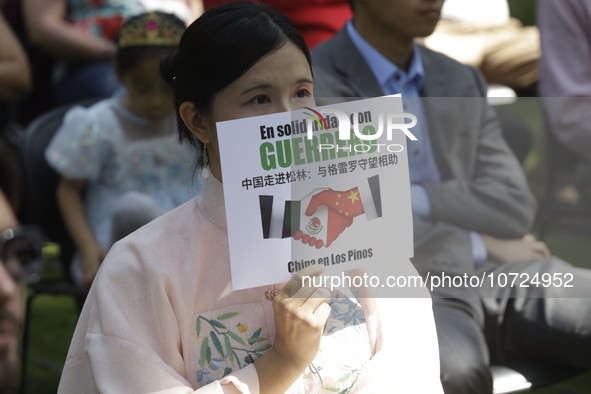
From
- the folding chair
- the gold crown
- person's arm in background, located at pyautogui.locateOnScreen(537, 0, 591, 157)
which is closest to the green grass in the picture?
the folding chair

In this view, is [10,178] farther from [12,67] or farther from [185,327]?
[185,327]

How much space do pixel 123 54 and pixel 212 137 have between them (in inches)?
55.2

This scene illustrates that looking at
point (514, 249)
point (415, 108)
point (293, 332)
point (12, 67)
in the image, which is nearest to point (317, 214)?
point (293, 332)

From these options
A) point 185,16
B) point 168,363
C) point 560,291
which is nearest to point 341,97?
point 560,291

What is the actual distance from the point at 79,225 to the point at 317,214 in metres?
1.50

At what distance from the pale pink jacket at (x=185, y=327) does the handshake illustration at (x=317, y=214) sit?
15cm

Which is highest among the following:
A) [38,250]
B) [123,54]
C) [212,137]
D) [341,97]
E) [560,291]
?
[123,54]

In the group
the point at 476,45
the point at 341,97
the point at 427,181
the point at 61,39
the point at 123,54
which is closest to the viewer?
the point at 341,97

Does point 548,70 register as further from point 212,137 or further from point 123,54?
point 212,137

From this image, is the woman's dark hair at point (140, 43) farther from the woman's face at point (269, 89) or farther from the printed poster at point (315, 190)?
the printed poster at point (315, 190)

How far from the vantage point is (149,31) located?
2.57m

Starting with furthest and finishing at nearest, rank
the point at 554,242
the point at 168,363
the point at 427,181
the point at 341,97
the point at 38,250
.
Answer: the point at 38,250, the point at 554,242, the point at 427,181, the point at 341,97, the point at 168,363

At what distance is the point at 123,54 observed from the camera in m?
2.57

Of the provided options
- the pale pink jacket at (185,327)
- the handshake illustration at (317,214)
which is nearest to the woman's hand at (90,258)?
the pale pink jacket at (185,327)
